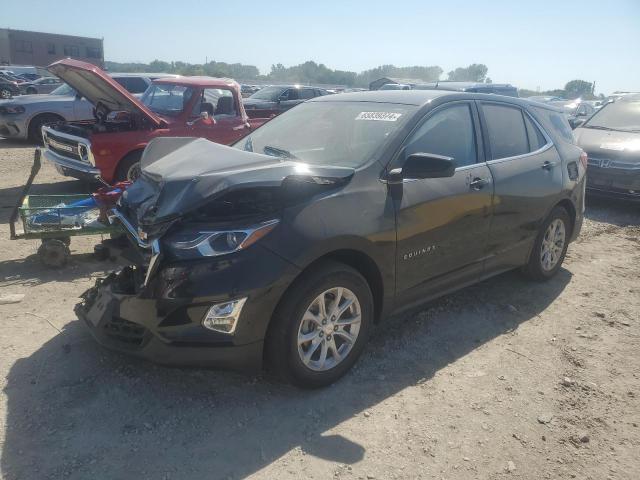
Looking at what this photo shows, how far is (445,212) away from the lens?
3660 millimetres

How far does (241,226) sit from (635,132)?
8380 millimetres

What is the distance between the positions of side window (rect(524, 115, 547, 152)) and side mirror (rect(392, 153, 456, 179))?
5.82 feet

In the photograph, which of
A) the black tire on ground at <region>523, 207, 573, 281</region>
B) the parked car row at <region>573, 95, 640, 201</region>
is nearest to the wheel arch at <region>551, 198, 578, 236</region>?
the black tire on ground at <region>523, 207, 573, 281</region>

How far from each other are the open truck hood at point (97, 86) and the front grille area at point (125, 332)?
4143 millimetres

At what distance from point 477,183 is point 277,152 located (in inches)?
59.8

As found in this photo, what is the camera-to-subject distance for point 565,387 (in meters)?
3.37

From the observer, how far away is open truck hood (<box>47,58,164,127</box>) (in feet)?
20.3

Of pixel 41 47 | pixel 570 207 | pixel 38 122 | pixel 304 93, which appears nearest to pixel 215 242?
pixel 570 207

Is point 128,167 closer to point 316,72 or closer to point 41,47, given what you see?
point 41,47

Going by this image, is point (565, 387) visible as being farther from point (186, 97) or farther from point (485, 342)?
point (186, 97)

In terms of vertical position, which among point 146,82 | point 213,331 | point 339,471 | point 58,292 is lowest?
point 339,471

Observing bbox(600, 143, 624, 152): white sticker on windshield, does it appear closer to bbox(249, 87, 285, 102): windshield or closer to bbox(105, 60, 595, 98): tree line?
bbox(249, 87, 285, 102): windshield

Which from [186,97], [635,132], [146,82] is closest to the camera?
[186,97]

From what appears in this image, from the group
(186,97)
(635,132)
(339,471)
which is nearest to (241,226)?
(339,471)
